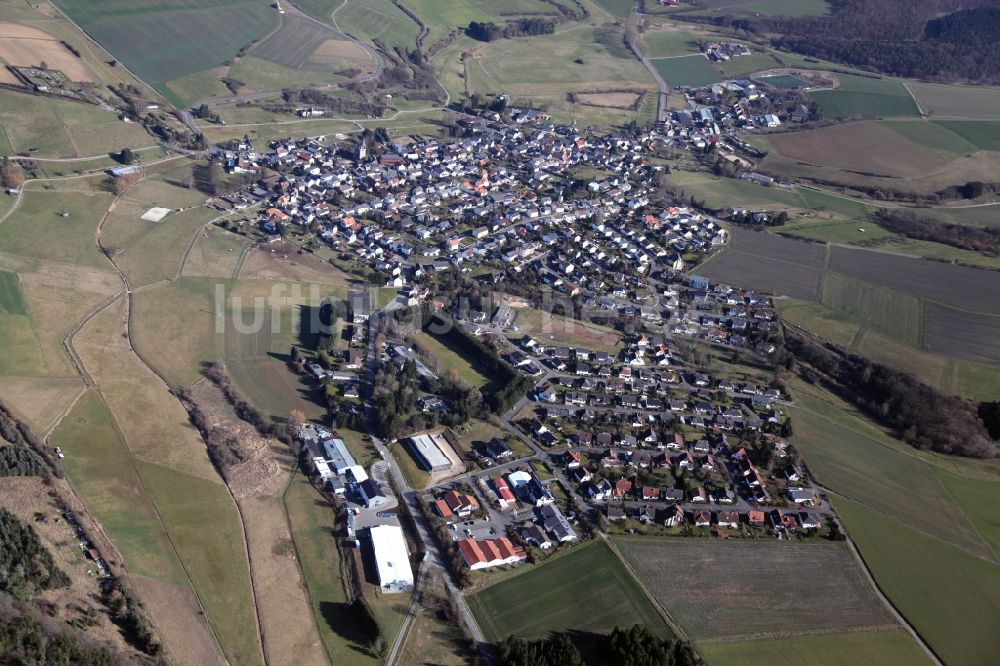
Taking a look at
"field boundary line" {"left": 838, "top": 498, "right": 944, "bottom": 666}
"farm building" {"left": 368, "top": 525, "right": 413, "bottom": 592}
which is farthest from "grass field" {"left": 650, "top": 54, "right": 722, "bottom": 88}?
"farm building" {"left": 368, "top": 525, "right": 413, "bottom": 592}

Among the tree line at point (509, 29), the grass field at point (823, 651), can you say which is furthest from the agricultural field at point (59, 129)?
the grass field at point (823, 651)

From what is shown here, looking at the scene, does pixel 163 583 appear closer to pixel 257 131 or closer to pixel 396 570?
pixel 396 570

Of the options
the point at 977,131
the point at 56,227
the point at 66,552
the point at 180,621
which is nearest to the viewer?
the point at 180,621

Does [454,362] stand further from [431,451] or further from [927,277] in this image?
[927,277]

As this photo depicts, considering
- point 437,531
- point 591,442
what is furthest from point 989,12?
point 437,531

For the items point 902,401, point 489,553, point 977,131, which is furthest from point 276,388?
point 977,131
